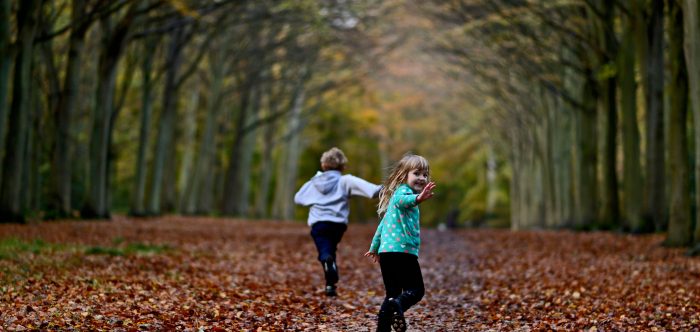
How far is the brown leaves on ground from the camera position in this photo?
7.49 meters

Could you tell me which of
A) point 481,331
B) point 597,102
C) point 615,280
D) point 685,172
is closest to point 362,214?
point 597,102

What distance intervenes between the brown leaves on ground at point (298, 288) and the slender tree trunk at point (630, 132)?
97.1 inches

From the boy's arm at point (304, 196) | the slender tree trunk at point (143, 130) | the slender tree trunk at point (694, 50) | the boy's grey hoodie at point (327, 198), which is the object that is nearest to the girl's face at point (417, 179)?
the boy's grey hoodie at point (327, 198)

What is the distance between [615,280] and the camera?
36.6 ft

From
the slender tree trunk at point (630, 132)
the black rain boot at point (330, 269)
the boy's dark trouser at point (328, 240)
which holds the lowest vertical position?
the black rain boot at point (330, 269)

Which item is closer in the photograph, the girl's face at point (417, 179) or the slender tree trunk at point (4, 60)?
the girl's face at point (417, 179)

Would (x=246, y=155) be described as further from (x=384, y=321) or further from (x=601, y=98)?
(x=384, y=321)

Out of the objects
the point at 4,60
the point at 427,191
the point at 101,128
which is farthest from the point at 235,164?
the point at 427,191

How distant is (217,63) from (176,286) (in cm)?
2255

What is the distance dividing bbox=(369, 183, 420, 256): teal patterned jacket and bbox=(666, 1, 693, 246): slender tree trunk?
32.0 feet

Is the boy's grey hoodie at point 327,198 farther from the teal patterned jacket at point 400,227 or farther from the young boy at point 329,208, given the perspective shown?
the teal patterned jacket at point 400,227

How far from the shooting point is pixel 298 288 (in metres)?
10.6

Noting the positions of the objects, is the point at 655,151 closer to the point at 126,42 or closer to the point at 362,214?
the point at 126,42

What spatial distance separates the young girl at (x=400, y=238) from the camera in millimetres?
6695
